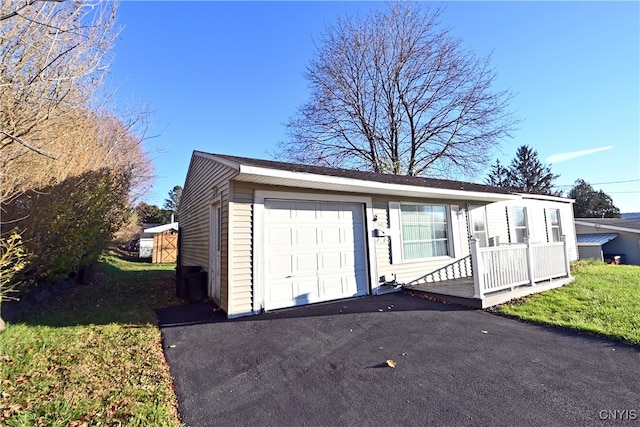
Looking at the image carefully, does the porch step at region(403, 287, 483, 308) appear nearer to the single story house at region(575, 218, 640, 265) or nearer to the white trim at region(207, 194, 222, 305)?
the white trim at region(207, 194, 222, 305)

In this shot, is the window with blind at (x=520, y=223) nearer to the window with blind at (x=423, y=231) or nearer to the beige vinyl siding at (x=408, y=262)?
the beige vinyl siding at (x=408, y=262)

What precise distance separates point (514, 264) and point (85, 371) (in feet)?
25.5

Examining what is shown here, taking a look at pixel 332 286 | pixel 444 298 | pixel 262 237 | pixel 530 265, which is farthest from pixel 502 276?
pixel 262 237

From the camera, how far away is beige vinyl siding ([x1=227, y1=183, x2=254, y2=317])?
207 inches

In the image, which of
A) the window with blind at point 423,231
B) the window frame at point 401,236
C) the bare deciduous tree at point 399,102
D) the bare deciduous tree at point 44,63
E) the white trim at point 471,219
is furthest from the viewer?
the bare deciduous tree at point 399,102

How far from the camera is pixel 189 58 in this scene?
25.2 ft

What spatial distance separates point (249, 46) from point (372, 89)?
36.6 ft

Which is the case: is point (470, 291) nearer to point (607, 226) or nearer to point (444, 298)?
point (444, 298)

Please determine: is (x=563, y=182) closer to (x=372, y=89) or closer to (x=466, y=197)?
(x=372, y=89)

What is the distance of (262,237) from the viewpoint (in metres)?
5.59

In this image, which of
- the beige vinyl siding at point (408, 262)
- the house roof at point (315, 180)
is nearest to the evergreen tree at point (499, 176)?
the beige vinyl siding at point (408, 262)

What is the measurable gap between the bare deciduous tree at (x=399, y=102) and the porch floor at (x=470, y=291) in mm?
11663

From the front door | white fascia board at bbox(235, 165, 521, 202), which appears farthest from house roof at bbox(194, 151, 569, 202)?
the front door

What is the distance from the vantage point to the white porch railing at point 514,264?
227 inches
